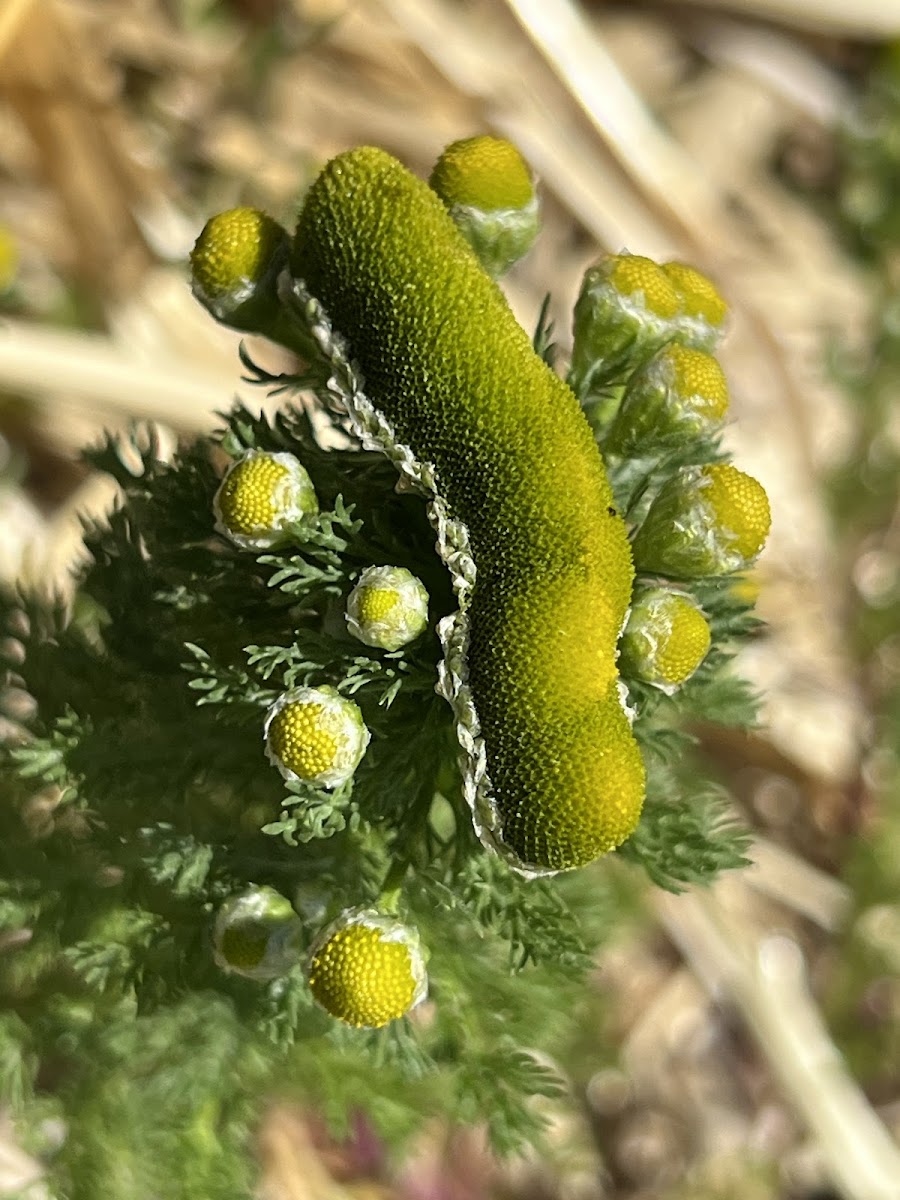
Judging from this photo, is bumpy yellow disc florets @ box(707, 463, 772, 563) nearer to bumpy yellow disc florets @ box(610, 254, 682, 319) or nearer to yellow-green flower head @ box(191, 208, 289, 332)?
bumpy yellow disc florets @ box(610, 254, 682, 319)

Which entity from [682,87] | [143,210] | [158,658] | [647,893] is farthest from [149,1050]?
[682,87]

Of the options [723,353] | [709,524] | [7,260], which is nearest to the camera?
[709,524]

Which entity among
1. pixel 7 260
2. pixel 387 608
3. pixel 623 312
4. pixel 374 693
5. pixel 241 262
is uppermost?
pixel 623 312

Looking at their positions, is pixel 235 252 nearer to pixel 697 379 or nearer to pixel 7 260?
pixel 697 379

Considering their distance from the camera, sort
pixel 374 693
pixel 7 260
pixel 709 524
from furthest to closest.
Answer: pixel 7 260 < pixel 374 693 < pixel 709 524

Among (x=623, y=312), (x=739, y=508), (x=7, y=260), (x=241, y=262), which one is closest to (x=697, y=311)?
(x=623, y=312)

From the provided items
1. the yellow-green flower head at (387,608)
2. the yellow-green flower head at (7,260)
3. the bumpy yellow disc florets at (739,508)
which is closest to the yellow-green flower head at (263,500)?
the yellow-green flower head at (387,608)

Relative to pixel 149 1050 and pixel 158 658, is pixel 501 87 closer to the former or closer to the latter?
pixel 158 658
